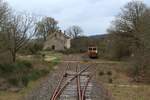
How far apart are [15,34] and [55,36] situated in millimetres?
59658

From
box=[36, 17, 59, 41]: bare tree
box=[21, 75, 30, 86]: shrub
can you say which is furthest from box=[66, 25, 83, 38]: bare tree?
box=[21, 75, 30, 86]: shrub

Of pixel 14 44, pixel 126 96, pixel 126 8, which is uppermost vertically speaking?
pixel 126 8

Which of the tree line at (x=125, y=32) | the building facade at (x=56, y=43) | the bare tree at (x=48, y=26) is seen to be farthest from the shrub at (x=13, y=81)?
the bare tree at (x=48, y=26)

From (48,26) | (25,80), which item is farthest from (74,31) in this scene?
(25,80)

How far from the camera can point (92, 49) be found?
65.5 metres

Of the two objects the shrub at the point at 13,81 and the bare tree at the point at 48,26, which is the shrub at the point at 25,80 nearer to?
the shrub at the point at 13,81

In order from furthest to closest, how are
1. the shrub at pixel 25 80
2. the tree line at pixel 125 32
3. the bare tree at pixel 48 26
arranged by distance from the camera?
the bare tree at pixel 48 26 < the tree line at pixel 125 32 < the shrub at pixel 25 80

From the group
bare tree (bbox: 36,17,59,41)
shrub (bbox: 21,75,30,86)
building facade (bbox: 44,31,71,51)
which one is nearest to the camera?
shrub (bbox: 21,75,30,86)

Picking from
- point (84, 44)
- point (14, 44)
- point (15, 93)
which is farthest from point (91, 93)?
point (84, 44)

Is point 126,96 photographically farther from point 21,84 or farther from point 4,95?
point 21,84

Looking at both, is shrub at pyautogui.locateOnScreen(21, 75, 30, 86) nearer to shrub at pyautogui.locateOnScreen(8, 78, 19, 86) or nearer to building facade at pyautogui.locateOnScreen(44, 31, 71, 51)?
shrub at pyautogui.locateOnScreen(8, 78, 19, 86)

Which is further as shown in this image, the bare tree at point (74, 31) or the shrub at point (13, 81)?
the bare tree at point (74, 31)

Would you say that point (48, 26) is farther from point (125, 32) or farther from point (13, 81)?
point (13, 81)

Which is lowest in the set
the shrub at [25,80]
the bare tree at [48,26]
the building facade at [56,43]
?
the shrub at [25,80]
